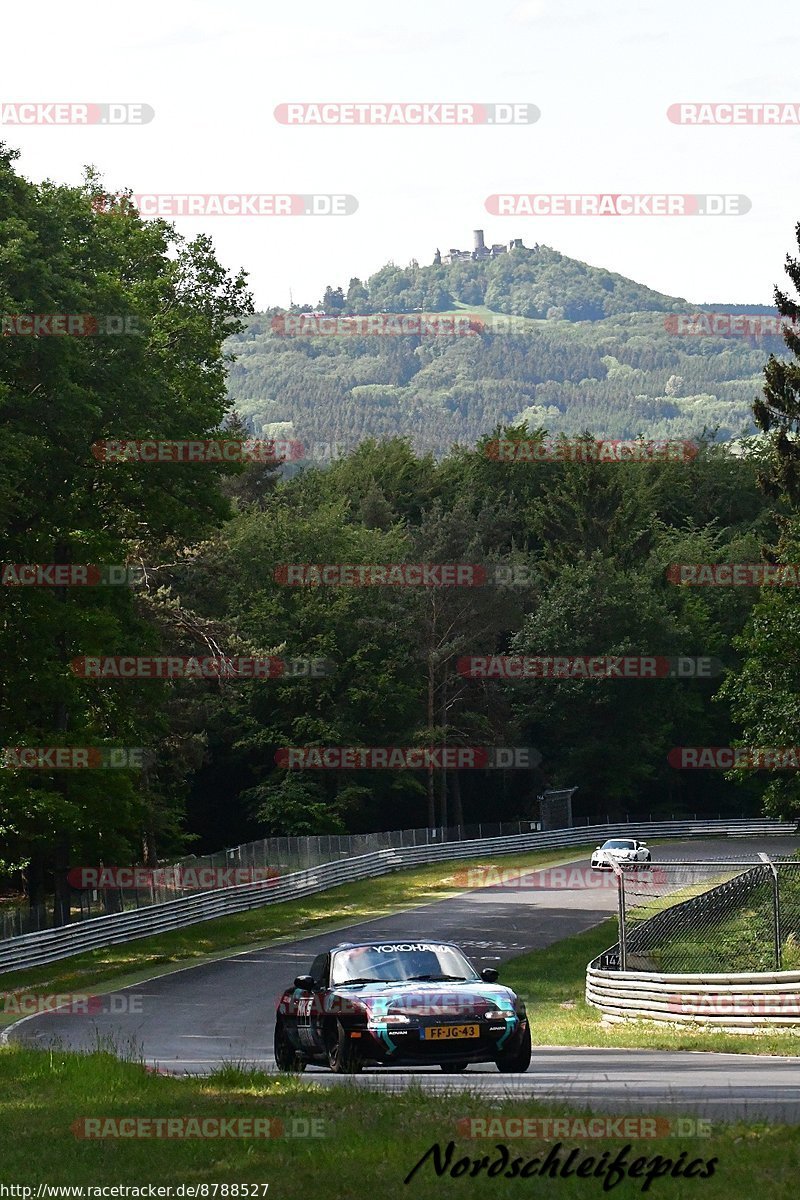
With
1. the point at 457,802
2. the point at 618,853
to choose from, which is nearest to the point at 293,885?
the point at 618,853

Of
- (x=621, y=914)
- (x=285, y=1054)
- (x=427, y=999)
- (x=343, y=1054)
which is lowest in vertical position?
(x=285, y=1054)

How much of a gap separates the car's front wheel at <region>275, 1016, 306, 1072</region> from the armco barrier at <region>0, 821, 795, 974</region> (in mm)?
20101

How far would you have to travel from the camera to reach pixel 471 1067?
1666 centimetres

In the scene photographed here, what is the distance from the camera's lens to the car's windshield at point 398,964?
639 inches

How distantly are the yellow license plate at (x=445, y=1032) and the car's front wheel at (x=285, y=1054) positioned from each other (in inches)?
81.5

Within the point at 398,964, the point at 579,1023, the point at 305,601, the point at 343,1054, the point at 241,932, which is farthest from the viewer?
the point at 305,601

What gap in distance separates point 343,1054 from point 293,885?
1550 inches

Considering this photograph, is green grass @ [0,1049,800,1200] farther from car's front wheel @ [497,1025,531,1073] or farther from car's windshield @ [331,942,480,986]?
car's windshield @ [331,942,480,986]

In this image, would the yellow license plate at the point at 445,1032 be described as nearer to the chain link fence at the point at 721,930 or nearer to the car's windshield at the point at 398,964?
the car's windshield at the point at 398,964

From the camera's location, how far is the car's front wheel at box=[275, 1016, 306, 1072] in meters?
16.5

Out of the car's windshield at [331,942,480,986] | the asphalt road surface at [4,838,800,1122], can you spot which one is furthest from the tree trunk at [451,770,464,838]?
the car's windshield at [331,942,480,986]

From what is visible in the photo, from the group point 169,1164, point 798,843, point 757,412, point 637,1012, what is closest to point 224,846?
point 798,843

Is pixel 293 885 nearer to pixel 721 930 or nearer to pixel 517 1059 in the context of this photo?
pixel 721 930

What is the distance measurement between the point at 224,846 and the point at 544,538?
31968 mm
